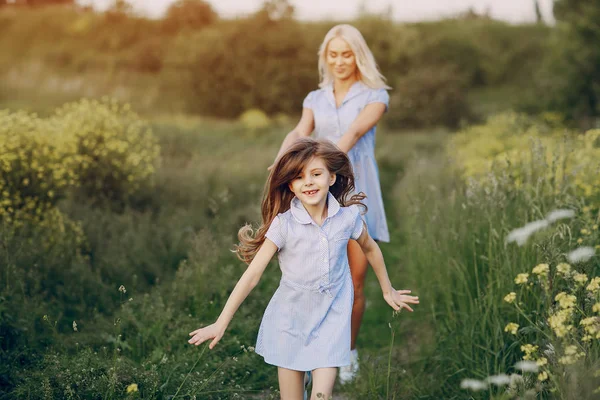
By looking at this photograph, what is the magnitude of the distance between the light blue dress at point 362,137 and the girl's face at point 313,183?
3.86ft

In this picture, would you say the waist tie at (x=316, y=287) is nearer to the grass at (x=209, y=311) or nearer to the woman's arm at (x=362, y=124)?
the grass at (x=209, y=311)

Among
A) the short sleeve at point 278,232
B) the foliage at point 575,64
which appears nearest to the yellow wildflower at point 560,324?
the short sleeve at point 278,232

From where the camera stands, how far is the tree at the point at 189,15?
27219mm

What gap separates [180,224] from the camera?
650 cm

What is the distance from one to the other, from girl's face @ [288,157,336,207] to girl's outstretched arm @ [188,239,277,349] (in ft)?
0.88

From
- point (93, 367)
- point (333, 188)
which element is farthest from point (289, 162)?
point (93, 367)

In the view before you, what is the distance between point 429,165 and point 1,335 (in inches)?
290

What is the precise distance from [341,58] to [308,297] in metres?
1.85

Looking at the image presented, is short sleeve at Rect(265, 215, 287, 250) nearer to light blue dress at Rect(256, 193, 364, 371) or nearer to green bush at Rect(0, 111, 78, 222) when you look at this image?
light blue dress at Rect(256, 193, 364, 371)

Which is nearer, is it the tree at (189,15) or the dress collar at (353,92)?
the dress collar at (353,92)

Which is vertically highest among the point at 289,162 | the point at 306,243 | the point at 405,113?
the point at 289,162

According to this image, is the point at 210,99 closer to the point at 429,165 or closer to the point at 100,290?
the point at 429,165

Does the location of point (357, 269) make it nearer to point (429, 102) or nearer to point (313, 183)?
point (313, 183)

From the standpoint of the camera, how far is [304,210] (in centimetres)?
318
